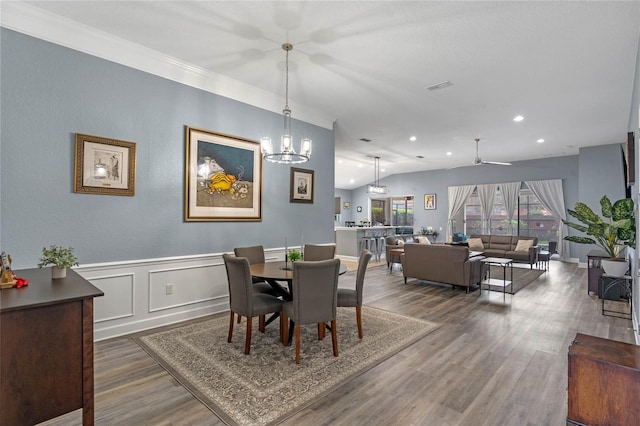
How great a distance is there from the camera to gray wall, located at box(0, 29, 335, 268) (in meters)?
2.74

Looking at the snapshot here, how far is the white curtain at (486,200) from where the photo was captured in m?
10.3

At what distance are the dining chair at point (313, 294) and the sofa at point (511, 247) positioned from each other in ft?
21.4

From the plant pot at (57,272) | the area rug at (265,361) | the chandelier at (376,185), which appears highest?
the chandelier at (376,185)

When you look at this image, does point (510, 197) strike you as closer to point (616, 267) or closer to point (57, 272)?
point (616, 267)

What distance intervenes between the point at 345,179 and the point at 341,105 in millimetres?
8313

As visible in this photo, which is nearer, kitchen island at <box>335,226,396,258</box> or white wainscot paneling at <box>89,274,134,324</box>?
white wainscot paneling at <box>89,274,134,324</box>

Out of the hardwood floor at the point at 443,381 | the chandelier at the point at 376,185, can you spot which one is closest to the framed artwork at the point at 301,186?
the hardwood floor at the point at 443,381

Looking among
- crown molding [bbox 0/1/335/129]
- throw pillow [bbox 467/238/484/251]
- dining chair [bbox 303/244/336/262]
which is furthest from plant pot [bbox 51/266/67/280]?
throw pillow [bbox 467/238/484/251]

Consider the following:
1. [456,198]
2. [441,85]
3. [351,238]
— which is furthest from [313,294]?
[456,198]

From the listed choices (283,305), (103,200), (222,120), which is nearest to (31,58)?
(103,200)

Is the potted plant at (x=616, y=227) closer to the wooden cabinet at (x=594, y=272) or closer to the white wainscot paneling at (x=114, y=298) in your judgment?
the wooden cabinet at (x=594, y=272)

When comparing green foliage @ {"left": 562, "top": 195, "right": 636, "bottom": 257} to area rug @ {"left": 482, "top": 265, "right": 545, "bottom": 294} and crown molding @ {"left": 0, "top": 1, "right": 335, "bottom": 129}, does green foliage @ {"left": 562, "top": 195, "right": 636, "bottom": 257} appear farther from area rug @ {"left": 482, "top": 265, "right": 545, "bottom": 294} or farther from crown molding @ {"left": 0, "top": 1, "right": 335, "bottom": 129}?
crown molding @ {"left": 0, "top": 1, "right": 335, "bottom": 129}

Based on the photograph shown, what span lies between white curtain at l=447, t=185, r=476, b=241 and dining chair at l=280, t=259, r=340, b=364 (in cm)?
949

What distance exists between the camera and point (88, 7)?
2752 mm
